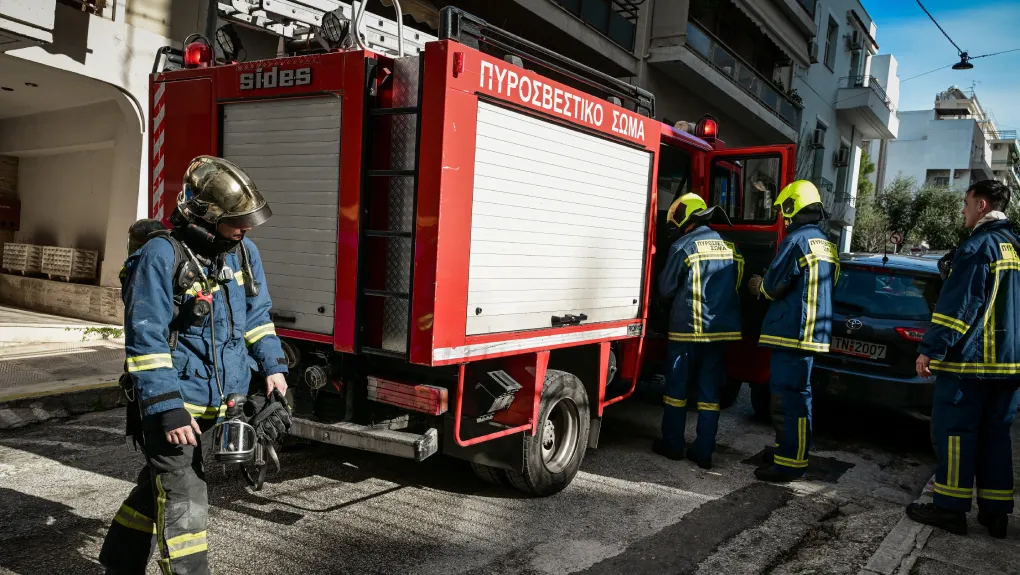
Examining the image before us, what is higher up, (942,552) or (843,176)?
(843,176)

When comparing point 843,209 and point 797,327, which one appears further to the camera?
point 843,209

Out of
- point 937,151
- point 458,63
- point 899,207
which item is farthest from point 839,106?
point 937,151

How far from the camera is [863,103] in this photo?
2642 cm

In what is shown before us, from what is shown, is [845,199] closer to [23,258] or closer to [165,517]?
[23,258]

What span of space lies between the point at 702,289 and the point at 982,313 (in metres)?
1.71

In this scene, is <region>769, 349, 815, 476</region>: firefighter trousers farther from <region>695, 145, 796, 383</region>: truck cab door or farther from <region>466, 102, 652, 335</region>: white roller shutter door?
<region>466, 102, 652, 335</region>: white roller shutter door

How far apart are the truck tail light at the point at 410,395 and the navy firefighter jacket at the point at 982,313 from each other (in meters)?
2.75

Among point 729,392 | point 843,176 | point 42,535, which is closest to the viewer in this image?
point 42,535

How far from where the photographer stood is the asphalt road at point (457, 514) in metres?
3.43

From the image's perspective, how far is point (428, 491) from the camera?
443 cm

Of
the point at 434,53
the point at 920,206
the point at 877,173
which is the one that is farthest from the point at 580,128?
the point at 877,173

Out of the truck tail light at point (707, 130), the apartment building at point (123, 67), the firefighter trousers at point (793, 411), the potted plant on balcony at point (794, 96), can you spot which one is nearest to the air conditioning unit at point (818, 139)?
the potted plant on balcony at point (794, 96)

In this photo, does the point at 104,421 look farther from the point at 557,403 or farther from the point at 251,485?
the point at 557,403

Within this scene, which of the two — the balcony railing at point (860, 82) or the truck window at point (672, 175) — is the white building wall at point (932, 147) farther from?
the truck window at point (672, 175)
